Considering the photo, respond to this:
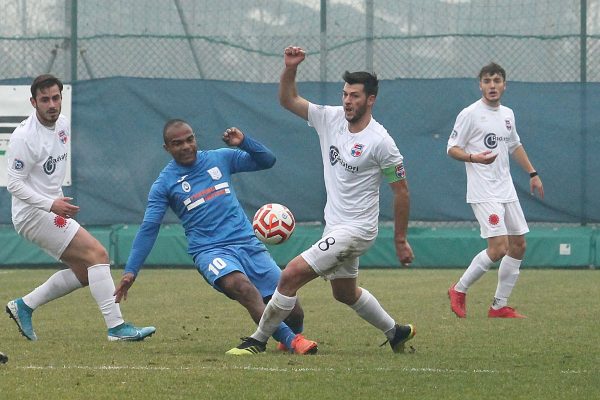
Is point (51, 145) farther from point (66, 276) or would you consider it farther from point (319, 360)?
point (319, 360)

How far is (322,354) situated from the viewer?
8648 millimetres

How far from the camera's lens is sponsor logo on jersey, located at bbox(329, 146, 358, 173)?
8609 mm

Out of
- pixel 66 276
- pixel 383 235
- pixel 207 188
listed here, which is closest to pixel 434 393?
pixel 207 188

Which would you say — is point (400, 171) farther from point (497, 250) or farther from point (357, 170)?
point (497, 250)

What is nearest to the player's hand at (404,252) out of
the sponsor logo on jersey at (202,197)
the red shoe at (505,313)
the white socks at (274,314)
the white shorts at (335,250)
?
the white shorts at (335,250)

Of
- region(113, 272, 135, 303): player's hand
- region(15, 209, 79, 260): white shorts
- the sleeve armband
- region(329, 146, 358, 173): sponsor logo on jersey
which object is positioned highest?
region(329, 146, 358, 173): sponsor logo on jersey

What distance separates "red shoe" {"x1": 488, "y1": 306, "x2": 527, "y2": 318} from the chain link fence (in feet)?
23.1

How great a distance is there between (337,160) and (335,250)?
2.09 ft

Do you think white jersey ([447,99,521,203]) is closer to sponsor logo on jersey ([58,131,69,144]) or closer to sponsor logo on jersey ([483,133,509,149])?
sponsor logo on jersey ([483,133,509,149])

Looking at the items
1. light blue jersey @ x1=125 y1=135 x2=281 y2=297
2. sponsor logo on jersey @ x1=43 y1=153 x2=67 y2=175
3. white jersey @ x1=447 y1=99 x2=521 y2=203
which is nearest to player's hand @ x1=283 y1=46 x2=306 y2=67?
light blue jersey @ x1=125 y1=135 x2=281 y2=297

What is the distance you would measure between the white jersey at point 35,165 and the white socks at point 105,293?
0.66 meters

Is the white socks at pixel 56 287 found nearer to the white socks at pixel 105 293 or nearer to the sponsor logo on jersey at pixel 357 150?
the white socks at pixel 105 293

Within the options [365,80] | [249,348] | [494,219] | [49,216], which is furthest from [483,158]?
[49,216]

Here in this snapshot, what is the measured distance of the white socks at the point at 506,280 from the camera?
11.7m
